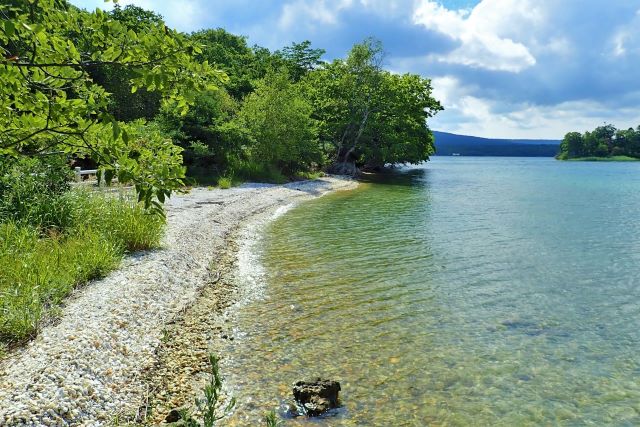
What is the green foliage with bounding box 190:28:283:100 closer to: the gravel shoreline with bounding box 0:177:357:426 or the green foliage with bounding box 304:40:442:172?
the green foliage with bounding box 304:40:442:172

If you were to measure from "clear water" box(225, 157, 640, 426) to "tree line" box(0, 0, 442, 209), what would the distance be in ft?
14.9

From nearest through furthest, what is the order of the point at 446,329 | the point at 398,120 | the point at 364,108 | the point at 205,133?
the point at 446,329
the point at 205,133
the point at 364,108
the point at 398,120

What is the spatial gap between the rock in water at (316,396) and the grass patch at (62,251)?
3454 mm

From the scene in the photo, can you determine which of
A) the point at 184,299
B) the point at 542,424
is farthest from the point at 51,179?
the point at 542,424

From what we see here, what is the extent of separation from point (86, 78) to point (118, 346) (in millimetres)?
5580

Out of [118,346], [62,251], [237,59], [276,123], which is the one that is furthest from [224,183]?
[237,59]

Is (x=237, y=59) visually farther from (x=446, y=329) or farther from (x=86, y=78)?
(x=86, y=78)

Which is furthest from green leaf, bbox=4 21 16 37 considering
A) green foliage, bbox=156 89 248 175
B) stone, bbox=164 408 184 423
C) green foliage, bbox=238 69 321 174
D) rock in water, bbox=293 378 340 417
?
green foliage, bbox=238 69 321 174

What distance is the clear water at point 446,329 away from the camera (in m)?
7.18

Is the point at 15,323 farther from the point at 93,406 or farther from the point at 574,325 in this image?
the point at 574,325

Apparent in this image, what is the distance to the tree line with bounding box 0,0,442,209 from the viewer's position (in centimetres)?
347

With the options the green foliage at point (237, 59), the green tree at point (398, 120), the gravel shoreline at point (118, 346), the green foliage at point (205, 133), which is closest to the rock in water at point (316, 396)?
the gravel shoreline at point (118, 346)

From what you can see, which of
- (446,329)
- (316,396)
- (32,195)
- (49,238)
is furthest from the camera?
(32,195)

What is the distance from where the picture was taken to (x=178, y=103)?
420 cm
